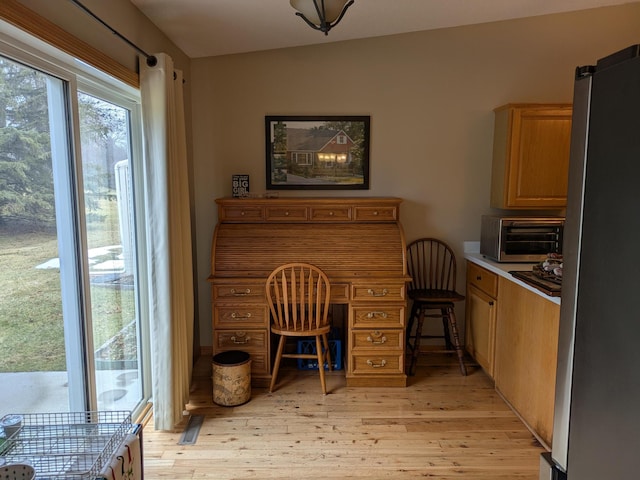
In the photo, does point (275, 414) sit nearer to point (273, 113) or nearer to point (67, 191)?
point (67, 191)

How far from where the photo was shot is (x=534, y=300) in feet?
7.54

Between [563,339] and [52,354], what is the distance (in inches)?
73.2

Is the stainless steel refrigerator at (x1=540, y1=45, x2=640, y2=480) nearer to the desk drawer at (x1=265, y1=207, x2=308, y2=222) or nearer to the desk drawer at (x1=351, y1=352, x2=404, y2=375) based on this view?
the desk drawer at (x1=351, y1=352, x2=404, y2=375)

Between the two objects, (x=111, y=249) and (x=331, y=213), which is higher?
(x=331, y=213)

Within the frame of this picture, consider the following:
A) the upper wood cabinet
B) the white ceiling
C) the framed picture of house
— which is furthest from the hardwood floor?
the white ceiling

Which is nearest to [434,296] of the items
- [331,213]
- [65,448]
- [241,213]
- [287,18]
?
[331,213]

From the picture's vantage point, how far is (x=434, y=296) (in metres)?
3.15

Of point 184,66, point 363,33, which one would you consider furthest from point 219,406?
point 363,33

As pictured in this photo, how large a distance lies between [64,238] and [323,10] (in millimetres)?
1402

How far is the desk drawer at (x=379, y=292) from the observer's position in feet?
9.48

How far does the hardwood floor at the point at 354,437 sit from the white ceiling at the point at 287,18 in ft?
7.70

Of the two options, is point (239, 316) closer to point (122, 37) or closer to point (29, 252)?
point (29, 252)

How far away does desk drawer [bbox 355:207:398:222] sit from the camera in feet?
10.2

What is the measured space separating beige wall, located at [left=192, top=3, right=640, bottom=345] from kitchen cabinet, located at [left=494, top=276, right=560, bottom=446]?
3.69ft
